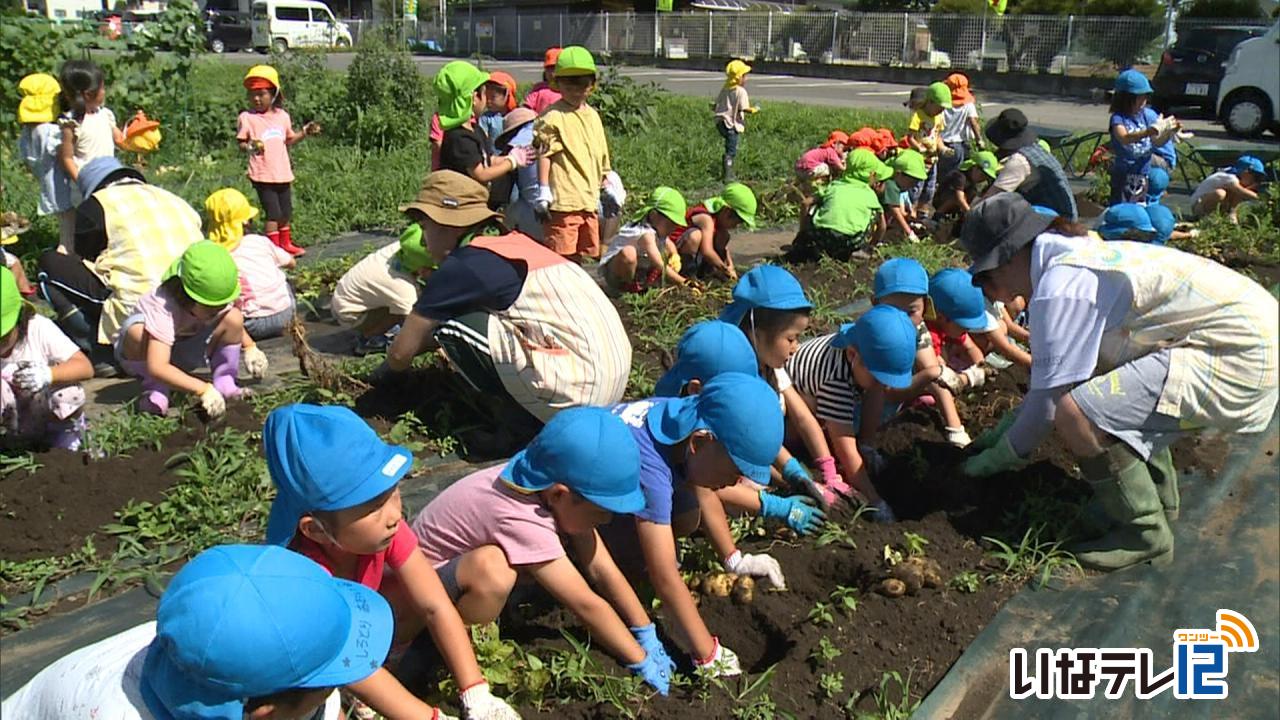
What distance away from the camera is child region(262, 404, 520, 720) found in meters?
2.18

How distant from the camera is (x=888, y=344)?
3.55 metres

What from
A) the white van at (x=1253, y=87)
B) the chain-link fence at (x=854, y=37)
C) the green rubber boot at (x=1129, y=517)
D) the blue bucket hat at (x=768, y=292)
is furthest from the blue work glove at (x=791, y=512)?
the chain-link fence at (x=854, y=37)

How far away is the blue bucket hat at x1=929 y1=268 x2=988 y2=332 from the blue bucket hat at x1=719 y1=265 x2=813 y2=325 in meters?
0.95

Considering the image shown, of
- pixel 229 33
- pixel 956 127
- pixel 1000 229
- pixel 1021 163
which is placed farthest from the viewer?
pixel 229 33

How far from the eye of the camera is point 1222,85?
15.5 meters

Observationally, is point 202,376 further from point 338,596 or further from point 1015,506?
point 1015,506

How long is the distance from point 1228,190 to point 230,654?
907 cm

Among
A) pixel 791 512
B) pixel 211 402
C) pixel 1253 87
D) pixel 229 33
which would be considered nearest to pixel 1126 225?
pixel 791 512

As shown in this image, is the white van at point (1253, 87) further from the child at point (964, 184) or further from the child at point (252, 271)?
the child at point (252, 271)

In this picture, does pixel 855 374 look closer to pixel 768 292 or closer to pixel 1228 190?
pixel 768 292

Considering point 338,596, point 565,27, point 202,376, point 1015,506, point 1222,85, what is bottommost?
point 1015,506

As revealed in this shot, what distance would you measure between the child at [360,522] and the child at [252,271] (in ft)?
9.57

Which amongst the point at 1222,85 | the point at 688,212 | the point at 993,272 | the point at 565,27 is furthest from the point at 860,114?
the point at 565,27

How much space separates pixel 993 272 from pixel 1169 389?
68cm
